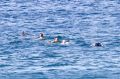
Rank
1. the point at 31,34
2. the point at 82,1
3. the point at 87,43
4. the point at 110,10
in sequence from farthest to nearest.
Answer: the point at 82,1 → the point at 110,10 → the point at 31,34 → the point at 87,43

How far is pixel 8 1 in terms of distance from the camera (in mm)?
107188

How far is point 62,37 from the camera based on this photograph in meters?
73.4

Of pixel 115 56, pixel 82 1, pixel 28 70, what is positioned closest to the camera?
pixel 28 70

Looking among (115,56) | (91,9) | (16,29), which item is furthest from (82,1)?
(115,56)

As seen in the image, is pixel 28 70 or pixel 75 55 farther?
pixel 75 55

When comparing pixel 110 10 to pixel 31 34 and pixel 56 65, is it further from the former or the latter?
pixel 56 65

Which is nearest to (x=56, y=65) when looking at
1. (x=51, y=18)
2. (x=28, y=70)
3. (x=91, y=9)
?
(x=28, y=70)

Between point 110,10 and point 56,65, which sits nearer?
point 56,65

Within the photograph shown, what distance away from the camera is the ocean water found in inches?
2291

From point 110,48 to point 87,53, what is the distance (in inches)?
123

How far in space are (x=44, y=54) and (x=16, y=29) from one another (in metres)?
14.5

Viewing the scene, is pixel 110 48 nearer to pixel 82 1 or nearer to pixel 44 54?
pixel 44 54

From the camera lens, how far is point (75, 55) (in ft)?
209

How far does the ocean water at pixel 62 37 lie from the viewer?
58.2 m
